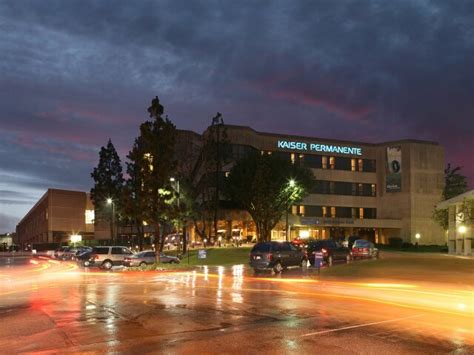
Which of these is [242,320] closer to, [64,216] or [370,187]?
[370,187]

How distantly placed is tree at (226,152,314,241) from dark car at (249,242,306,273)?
27.1 metres

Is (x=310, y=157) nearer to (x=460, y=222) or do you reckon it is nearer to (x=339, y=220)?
(x=339, y=220)

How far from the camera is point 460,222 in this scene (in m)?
49.2

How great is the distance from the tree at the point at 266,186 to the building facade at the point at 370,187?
66.6ft

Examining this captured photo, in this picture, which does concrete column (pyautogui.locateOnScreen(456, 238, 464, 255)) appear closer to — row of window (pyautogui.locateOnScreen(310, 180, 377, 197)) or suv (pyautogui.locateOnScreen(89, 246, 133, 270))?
suv (pyautogui.locateOnScreen(89, 246, 133, 270))

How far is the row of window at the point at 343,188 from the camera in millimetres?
101000

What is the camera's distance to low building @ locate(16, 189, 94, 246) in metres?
124

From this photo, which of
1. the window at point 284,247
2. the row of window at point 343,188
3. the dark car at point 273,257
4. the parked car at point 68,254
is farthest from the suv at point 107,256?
the row of window at point 343,188

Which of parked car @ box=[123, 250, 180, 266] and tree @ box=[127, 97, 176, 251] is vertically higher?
tree @ box=[127, 97, 176, 251]

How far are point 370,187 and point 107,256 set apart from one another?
71569mm

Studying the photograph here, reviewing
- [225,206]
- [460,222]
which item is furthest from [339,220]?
[460,222]

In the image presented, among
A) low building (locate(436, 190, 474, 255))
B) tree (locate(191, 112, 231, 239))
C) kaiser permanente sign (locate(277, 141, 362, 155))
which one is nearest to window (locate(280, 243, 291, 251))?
low building (locate(436, 190, 474, 255))

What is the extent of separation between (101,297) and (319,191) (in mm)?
83517

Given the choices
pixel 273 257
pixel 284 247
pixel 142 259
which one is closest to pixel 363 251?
pixel 284 247
